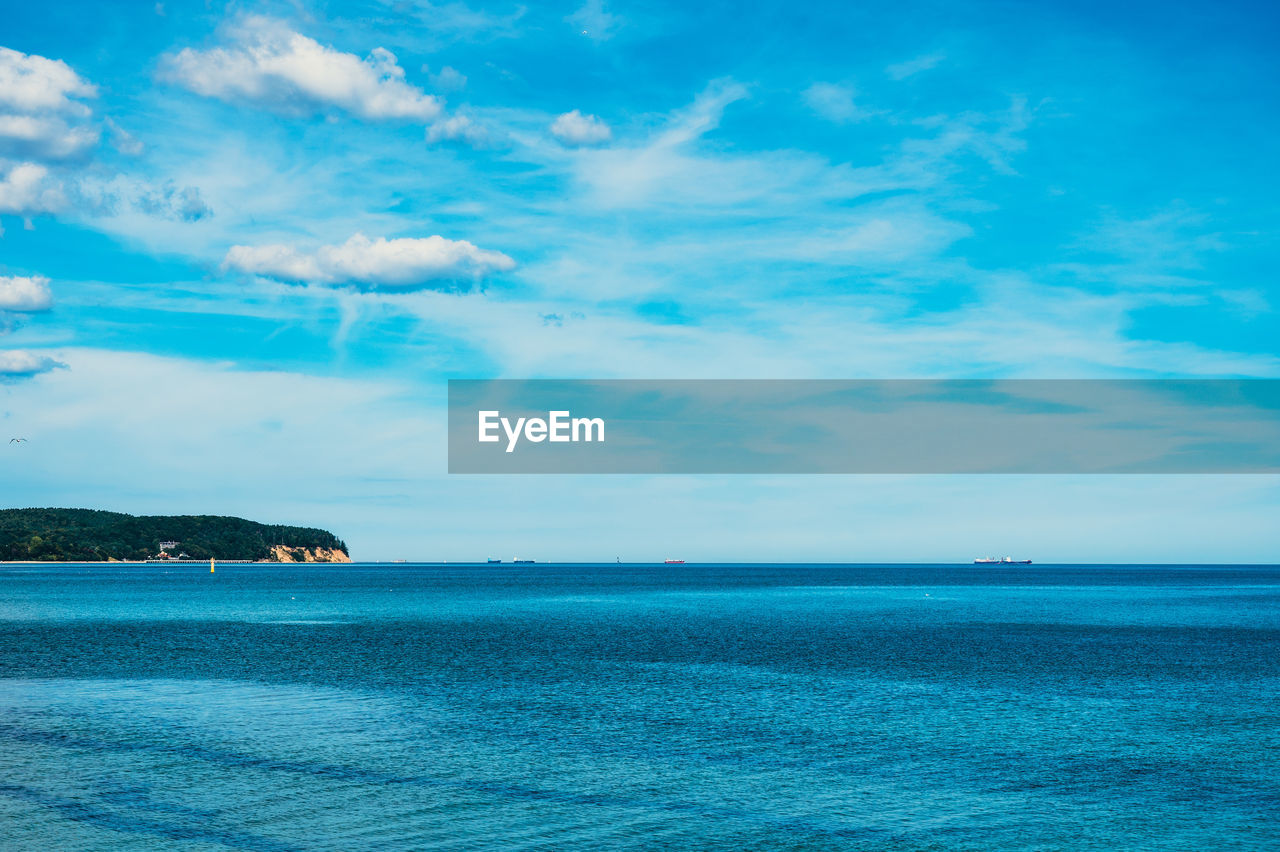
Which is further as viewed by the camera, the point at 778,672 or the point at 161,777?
the point at 778,672

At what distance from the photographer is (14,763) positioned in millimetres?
33500

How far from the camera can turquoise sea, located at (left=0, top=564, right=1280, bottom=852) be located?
27.1m

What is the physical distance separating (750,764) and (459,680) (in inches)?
1068

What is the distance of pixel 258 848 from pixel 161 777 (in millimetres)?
9530

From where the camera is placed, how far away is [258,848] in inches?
978

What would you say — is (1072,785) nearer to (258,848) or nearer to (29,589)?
(258,848)

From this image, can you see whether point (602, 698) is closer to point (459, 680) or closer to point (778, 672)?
point (459, 680)

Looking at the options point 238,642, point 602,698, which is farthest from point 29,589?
point 602,698

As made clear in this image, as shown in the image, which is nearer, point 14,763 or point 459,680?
point 14,763

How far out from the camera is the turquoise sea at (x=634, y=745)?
1067 inches

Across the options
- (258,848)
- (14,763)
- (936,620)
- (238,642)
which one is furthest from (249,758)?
(936,620)

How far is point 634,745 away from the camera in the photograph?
3800 centimetres

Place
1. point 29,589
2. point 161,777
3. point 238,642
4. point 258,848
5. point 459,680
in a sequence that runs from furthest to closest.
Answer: point 29,589 → point 238,642 → point 459,680 → point 161,777 → point 258,848

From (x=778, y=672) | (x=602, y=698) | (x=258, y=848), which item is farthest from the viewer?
(x=778, y=672)
